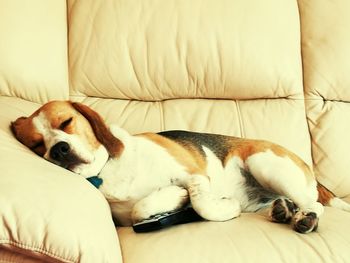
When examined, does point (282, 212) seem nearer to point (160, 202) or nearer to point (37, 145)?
point (160, 202)

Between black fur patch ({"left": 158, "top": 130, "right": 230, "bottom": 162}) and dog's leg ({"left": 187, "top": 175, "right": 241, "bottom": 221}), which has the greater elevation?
black fur patch ({"left": 158, "top": 130, "right": 230, "bottom": 162})

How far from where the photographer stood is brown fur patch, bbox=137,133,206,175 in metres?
1.79

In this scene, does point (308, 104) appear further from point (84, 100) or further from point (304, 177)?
point (84, 100)

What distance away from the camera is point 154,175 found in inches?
67.8

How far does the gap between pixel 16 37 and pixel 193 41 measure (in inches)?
31.0

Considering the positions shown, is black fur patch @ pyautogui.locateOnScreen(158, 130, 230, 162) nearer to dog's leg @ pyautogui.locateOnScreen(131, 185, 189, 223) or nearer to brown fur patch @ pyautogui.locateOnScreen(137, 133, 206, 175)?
brown fur patch @ pyautogui.locateOnScreen(137, 133, 206, 175)

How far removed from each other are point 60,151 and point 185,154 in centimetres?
49

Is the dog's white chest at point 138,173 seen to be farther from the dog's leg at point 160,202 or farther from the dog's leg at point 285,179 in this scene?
the dog's leg at point 285,179

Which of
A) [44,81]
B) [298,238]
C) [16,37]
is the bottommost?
[298,238]

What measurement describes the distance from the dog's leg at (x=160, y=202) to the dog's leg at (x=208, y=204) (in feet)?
0.14

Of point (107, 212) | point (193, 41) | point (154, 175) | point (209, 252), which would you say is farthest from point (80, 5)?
point (209, 252)

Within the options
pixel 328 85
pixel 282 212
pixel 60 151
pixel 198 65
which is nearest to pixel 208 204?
pixel 282 212

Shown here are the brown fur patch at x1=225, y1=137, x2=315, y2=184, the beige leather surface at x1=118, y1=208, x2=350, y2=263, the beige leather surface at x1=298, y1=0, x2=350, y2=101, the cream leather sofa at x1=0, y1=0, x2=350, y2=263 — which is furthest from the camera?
the beige leather surface at x1=298, y1=0, x2=350, y2=101

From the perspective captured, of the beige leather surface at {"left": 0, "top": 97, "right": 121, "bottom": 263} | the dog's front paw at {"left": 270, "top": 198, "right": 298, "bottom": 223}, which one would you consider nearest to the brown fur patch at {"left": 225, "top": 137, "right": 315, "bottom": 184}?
the dog's front paw at {"left": 270, "top": 198, "right": 298, "bottom": 223}
